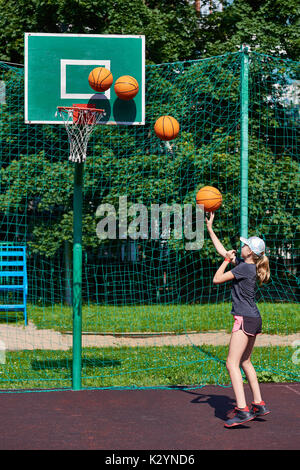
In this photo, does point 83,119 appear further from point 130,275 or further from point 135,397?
point 130,275

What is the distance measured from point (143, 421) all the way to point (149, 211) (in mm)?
7913

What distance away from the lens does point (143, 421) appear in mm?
5570

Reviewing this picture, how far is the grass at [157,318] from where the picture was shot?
11281 millimetres

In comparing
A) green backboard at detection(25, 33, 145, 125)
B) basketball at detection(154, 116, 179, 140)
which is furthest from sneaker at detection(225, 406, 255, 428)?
green backboard at detection(25, 33, 145, 125)

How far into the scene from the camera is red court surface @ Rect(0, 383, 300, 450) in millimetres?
4918

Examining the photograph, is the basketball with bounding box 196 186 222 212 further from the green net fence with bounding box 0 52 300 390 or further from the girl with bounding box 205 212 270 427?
the green net fence with bounding box 0 52 300 390

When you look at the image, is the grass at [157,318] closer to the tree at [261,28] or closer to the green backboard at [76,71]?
the green backboard at [76,71]

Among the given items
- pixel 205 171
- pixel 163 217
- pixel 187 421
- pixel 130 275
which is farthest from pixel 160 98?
pixel 187 421

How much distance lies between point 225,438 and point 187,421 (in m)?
0.60

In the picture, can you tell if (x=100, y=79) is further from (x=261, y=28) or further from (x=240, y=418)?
(x=261, y=28)

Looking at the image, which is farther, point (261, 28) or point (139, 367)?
point (261, 28)

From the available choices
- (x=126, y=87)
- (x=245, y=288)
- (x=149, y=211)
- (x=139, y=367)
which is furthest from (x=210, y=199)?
(x=149, y=211)

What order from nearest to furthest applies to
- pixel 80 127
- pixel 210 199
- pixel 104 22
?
pixel 210 199 → pixel 80 127 → pixel 104 22

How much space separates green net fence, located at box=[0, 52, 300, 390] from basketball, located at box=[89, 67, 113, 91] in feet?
7.77
